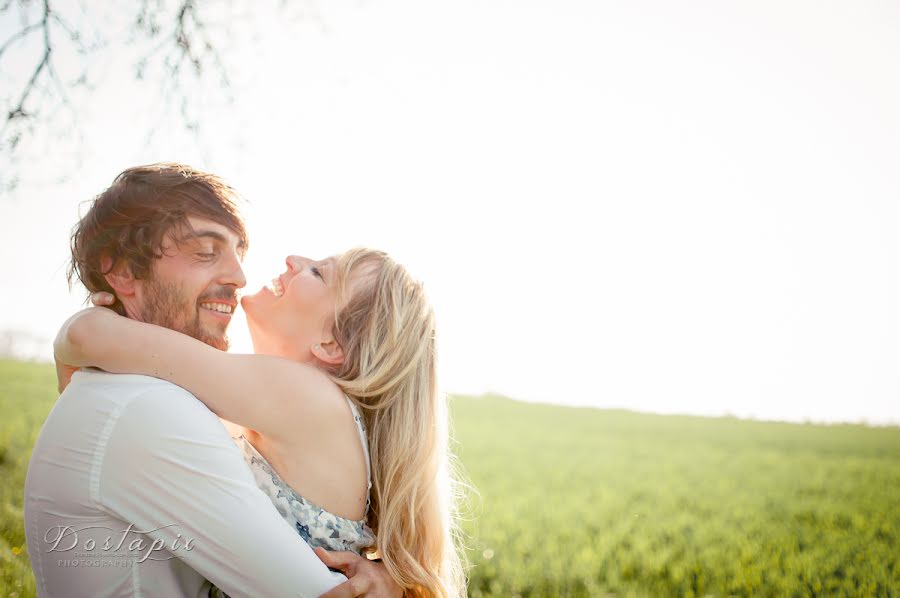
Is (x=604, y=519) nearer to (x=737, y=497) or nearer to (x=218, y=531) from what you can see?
(x=737, y=497)

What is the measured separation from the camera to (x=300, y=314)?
3.09 metres

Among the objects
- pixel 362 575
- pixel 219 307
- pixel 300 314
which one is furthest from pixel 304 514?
pixel 219 307

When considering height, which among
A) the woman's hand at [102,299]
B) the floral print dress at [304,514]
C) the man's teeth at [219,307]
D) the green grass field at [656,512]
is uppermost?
the man's teeth at [219,307]

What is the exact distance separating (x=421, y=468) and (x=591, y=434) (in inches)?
731

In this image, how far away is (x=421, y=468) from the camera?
9.80 ft

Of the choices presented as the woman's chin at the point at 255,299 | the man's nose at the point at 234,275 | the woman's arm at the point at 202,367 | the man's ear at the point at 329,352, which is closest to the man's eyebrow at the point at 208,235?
the man's nose at the point at 234,275

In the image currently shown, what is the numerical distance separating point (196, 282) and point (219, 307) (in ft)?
0.70

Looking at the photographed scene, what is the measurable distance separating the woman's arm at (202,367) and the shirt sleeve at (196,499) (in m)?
0.20

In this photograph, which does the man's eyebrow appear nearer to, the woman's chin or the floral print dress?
the woman's chin

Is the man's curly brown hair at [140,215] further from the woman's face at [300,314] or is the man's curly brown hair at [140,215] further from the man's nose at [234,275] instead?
the woman's face at [300,314]

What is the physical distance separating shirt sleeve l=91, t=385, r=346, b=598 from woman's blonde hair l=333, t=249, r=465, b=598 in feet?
2.66

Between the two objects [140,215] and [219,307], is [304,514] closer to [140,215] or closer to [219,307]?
[219,307]

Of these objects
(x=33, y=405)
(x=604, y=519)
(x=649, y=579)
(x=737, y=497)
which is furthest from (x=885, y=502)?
(x=33, y=405)

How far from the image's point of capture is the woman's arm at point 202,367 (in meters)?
2.32
